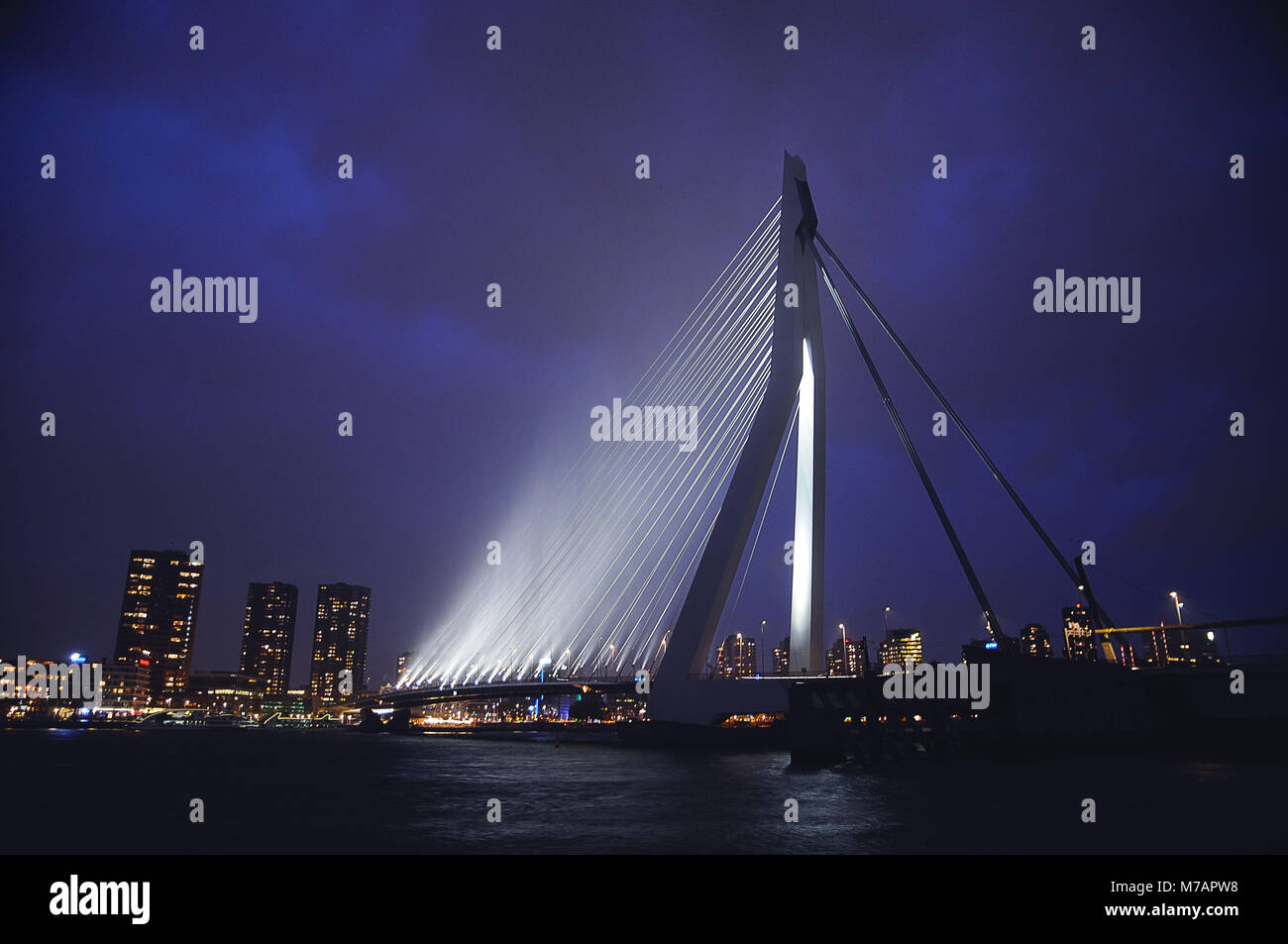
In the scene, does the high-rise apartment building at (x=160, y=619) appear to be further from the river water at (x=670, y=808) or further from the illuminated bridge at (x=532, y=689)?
the river water at (x=670, y=808)

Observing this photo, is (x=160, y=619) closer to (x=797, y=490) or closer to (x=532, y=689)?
(x=532, y=689)

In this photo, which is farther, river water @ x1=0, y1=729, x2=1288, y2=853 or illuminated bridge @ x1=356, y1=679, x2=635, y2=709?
illuminated bridge @ x1=356, y1=679, x2=635, y2=709

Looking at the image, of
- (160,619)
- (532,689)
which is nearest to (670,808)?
(532,689)

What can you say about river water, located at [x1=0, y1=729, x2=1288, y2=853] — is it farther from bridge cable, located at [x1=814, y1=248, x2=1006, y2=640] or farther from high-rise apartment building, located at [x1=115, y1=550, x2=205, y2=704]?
high-rise apartment building, located at [x1=115, y1=550, x2=205, y2=704]

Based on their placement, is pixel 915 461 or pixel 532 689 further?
pixel 532 689

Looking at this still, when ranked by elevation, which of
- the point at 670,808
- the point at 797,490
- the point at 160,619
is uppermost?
the point at 797,490

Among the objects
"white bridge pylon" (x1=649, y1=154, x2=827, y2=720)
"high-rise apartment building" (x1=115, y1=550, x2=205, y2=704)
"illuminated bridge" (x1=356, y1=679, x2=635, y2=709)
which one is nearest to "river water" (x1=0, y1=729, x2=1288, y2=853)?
"white bridge pylon" (x1=649, y1=154, x2=827, y2=720)

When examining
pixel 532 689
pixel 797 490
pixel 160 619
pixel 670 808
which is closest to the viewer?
pixel 670 808

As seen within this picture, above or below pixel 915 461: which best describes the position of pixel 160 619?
below
